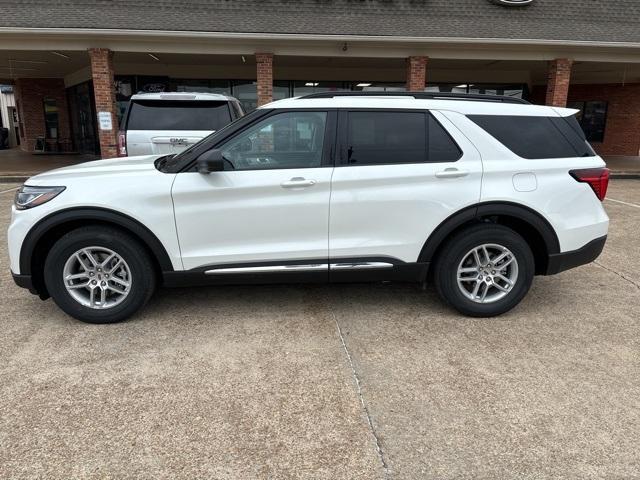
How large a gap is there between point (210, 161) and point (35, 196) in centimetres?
140

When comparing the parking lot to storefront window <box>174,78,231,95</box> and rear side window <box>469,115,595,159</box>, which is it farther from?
storefront window <box>174,78,231,95</box>

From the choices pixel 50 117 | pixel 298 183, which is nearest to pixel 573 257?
pixel 298 183

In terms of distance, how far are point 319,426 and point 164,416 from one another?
2.88ft

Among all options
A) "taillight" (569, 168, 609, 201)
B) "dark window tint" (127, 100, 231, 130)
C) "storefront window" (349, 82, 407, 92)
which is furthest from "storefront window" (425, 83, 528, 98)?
"taillight" (569, 168, 609, 201)

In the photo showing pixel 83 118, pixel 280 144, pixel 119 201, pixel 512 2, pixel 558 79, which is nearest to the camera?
pixel 119 201

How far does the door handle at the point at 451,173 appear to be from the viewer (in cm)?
400

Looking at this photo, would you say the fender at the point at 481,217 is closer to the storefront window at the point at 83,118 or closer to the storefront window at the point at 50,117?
the storefront window at the point at 83,118

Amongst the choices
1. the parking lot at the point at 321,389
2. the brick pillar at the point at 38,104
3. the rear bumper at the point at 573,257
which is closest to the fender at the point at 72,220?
the parking lot at the point at 321,389

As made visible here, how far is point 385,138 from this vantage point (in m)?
4.05

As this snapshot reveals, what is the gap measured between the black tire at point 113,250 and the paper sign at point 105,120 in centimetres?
960

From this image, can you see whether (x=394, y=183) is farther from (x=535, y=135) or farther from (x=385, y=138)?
(x=535, y=135)

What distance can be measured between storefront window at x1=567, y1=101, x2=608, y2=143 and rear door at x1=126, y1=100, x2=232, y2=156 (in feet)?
57.1

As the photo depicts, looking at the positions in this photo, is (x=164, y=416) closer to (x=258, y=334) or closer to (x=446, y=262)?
(x=258, y=334)

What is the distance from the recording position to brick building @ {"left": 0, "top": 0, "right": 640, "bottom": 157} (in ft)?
39.8
